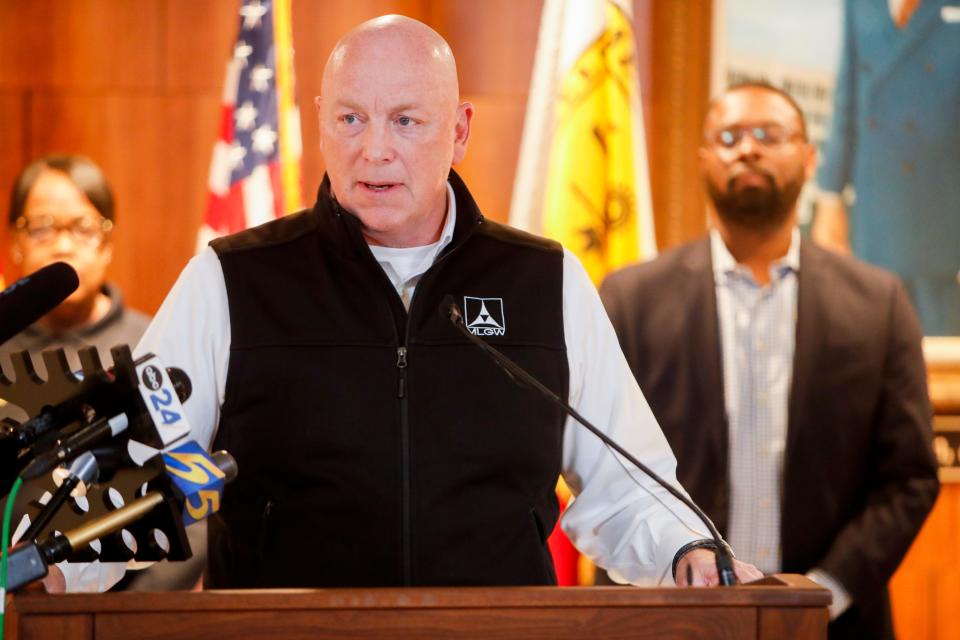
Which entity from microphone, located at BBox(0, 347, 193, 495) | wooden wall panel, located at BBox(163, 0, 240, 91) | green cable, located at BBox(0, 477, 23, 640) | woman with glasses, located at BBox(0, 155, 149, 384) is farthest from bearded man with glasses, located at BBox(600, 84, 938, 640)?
green cable, located at BBox(0, 477, 23, 640)

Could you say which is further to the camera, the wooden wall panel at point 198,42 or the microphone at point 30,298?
the wooden wall panel at point 198,42

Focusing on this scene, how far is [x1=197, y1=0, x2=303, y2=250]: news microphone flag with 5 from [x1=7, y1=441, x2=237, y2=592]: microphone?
2.61 m

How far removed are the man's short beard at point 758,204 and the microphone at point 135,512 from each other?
226 cm

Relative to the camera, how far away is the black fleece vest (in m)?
2.04

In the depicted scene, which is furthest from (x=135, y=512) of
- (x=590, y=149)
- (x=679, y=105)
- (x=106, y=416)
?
(x=679, y=105)

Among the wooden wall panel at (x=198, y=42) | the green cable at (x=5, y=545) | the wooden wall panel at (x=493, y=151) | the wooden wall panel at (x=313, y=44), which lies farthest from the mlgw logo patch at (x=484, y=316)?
the wooden wall panel at (x=198, y=42)

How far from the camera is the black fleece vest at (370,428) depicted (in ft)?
6.69

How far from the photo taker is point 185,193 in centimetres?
456

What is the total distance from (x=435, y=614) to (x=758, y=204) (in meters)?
2.27

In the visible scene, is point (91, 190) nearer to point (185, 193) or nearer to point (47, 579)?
point (185, 193)

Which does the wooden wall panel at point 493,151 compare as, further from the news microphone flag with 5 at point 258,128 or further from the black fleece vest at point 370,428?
the black fleece vest at point 370,428

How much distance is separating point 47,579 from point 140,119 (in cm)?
318

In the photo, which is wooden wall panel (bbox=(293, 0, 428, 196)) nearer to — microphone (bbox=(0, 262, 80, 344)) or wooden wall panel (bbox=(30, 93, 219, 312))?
wooden wall panel (bbox=(30, 93, 219, 312))

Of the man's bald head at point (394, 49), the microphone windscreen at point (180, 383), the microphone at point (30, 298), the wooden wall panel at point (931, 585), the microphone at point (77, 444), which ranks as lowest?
the wooden wall panel at point (931, 585)
